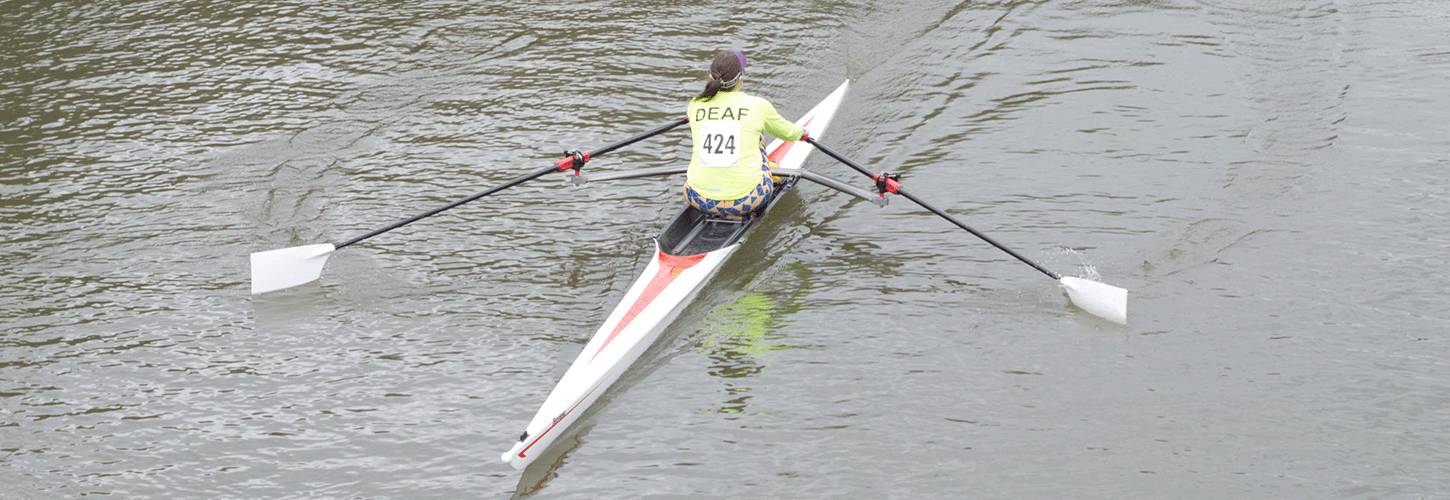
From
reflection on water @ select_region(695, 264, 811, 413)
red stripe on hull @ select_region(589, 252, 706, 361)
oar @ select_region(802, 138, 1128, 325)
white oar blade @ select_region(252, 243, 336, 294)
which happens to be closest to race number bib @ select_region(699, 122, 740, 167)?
red stripe on hull @ select_region(589, 252, 706, 361)

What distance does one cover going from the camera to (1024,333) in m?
7.67

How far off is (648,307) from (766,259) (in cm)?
153

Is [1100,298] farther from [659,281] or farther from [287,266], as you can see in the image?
[287,266]

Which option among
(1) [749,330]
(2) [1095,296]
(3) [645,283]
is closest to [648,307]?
(3) [645,283]

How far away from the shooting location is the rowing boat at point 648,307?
644 cm

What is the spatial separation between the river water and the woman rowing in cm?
54

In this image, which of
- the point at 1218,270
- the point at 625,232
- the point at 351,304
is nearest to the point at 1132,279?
the point at 1218,270

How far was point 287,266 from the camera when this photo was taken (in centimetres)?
840

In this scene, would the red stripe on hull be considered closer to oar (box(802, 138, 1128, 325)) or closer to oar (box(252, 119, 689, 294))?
oar (box(252, 119, 689, 294))

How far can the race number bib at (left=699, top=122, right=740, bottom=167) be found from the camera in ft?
27.2

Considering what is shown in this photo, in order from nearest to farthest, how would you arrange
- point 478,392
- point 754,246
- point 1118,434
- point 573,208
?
point 1118,434 → point 478,392 → point 754,246 → point 573,208

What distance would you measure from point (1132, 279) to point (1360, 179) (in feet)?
8.48

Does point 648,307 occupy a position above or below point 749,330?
above

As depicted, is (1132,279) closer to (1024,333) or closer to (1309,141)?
(1024,333)
